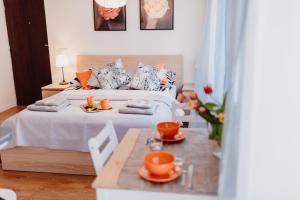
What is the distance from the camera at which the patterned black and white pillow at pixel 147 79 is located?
13.1 feet

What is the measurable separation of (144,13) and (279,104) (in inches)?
143

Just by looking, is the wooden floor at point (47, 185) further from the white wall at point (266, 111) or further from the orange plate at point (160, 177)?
the white wall at point (266, 111)

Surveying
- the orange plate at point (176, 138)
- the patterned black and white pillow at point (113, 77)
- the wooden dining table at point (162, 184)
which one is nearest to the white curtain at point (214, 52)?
the orange plate at point (176, 138)

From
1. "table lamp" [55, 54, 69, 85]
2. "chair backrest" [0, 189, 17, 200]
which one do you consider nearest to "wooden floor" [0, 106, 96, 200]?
"chair backrest" [0, 189, 17, 200]

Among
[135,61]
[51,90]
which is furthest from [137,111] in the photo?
[51,90]

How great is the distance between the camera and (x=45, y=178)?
9.68ft

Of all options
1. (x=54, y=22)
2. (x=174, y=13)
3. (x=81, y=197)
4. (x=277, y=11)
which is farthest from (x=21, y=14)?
(x=277, y=11)

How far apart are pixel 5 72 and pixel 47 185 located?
3.10 metres

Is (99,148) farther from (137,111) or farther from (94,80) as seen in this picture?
(94,80)

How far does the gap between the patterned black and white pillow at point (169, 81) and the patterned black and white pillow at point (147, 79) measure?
3.3 inches

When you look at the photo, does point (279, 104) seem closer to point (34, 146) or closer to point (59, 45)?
point (34, 146)

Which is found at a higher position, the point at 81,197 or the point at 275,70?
the point at 275,70

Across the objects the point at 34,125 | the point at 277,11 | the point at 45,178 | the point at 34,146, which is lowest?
the point at 45,178

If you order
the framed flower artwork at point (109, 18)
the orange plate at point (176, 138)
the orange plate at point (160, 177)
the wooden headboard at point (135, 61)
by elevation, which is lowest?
the orange plate at point (160, 177)
